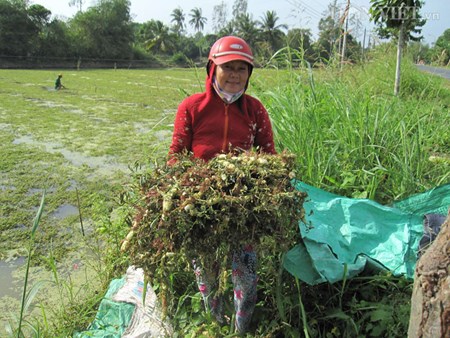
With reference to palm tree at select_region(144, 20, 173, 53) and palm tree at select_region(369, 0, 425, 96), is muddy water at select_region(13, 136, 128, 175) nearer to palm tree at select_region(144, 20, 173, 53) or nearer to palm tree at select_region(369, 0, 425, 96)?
palm tree at select_region(369, 0, 425, 96)

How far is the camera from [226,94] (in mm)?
1537

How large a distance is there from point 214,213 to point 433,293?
580mm

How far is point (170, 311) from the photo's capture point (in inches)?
63.1

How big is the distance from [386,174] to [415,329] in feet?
4.70

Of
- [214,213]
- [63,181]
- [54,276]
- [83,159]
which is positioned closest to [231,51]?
[214,213]

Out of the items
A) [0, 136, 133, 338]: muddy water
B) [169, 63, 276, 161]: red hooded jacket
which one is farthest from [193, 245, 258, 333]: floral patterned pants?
[0, 136, 133, 338]: muddy water

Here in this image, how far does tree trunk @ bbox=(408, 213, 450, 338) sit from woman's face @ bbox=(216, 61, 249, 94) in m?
0.98

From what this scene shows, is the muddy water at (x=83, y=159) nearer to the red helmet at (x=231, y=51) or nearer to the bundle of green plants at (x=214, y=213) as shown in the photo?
the red helmet at (x=231, y=51)

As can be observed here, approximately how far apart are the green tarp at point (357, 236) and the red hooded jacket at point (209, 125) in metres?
0.36

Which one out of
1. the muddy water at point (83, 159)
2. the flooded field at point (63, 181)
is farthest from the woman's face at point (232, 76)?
the muddy water at point (83, 159)

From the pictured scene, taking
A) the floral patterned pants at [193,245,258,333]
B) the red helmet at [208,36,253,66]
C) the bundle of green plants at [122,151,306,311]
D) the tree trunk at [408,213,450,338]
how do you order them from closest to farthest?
the tree trunk at [408,213,450,338] → the bundle of green plants at [122,151,306,311] → the floral patterned pants at [193,245,258,333] → the red helmet at [208,36,253,66]

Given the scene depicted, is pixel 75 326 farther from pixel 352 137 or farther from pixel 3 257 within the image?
pixel 352 137

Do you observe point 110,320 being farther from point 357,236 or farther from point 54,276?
point 357,236

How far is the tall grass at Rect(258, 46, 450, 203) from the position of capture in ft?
6.59
